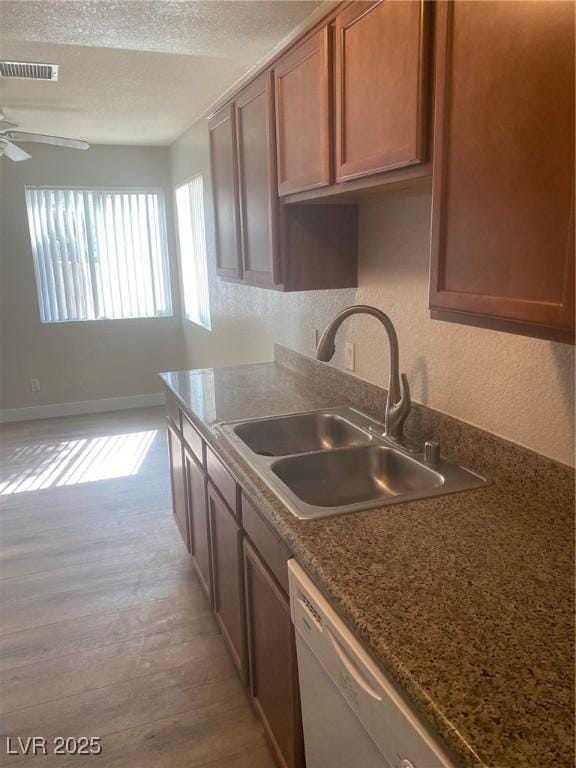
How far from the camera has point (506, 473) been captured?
1511 mm

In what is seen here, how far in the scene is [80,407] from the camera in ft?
18.6

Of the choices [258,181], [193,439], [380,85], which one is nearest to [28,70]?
[258,181]

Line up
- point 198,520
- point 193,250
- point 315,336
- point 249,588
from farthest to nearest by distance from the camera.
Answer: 1. point 193,250
2. point 315,336
3. point 198,520
4. point 249,588

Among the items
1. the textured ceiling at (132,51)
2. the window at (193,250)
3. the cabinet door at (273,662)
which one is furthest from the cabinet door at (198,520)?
the window at (193,250)

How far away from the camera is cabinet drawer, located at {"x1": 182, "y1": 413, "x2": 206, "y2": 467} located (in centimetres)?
223

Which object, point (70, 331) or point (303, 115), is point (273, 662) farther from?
point (70, 331)

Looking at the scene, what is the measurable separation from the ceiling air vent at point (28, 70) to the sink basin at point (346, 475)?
248cm

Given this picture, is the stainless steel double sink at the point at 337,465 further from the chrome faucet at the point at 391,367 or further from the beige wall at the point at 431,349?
the beige wall at the point at 431,349

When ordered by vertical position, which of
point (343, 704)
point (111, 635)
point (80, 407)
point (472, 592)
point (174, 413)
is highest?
point (472, 592)

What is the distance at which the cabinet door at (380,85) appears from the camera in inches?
48.3

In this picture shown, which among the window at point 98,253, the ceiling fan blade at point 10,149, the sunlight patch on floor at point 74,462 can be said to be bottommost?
the sunlight patch on floor at point 74,462

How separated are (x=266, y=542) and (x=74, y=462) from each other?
3265 millimetres

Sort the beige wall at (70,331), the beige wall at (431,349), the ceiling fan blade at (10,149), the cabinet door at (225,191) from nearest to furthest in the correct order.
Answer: the beige wall at (431,349) → the cabinet door at (225,191) → the ceiling fan blade at (10,149) → the beige wall at (70,331)

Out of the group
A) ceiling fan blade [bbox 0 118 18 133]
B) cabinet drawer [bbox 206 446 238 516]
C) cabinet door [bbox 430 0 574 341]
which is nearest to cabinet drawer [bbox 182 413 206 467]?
cabinet drawer [bbox 206 446 238 516]
